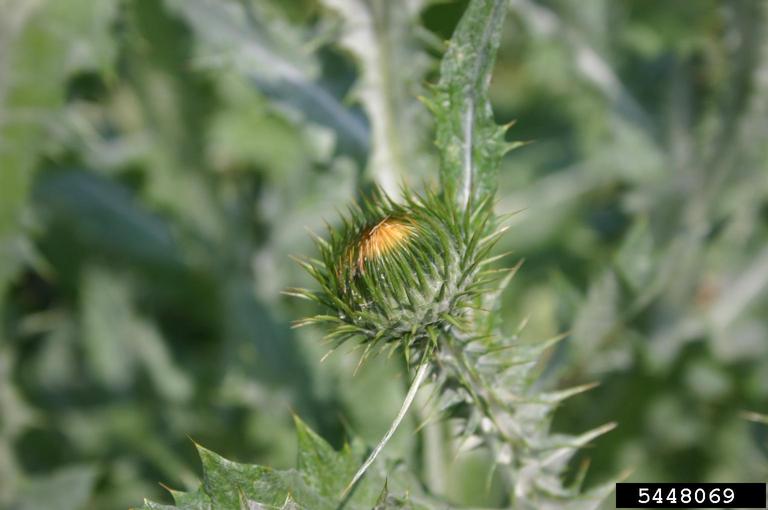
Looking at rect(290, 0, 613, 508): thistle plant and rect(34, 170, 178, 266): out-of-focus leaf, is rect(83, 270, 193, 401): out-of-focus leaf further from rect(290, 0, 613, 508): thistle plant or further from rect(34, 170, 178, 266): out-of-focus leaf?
rect(290, 0, 613, 508): thistle plant

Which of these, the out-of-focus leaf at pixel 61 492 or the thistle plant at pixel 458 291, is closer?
the thistle plant at pixel 458 291

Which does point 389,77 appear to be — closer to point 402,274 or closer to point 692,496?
point 402,274

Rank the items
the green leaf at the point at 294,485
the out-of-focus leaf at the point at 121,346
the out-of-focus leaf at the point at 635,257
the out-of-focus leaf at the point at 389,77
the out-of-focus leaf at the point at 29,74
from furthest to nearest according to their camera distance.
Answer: the out-of-focus leaf at the point at 121,346
the out-of-focus leaf at the point at 29,74
the out-of-focus leaf at the point at 635,257
the out-of-focus leaf at the point at 389,77
the green leaf at the point at 294,485

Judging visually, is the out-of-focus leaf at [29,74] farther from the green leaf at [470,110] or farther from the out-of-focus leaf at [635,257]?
the out-of-focus leaf at [635,257]

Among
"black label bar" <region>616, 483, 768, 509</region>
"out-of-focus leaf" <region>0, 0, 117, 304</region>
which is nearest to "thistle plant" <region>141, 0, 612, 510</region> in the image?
"black label bar" <region>616, 483, 768, 509</region>

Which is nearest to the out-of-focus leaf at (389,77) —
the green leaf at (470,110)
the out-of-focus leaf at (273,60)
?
the out-of-focus leaf at (273,60)

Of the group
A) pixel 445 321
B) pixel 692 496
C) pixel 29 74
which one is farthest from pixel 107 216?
pixel 692 496
